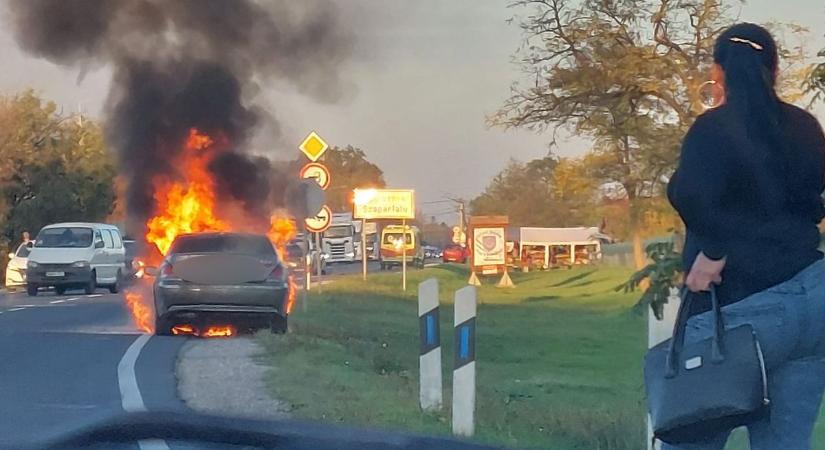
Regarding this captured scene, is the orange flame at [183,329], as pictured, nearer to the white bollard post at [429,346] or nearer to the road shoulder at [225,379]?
the road shoulder at [225,379]

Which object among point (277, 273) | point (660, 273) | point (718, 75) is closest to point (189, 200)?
point (277, 273)

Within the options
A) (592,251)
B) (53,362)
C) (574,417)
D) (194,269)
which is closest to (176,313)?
(194,269)

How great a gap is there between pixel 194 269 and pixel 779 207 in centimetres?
1314

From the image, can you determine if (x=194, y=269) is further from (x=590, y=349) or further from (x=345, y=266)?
(x=345, y=266)

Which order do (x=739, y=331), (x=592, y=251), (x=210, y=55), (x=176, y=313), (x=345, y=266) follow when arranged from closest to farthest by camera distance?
1. (x=739, y=331)
2. (x=176, y=313)
3. (x=210, y=55)
4. (x=592, y=251)
5. (x=345, y=266)

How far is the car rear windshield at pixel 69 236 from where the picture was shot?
2547 cm

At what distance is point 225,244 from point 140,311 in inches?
199

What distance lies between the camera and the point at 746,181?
3453 millimetres

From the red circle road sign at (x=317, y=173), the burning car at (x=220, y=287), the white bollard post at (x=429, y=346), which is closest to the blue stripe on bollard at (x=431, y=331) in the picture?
the white bollard post at (x=429, y=346)

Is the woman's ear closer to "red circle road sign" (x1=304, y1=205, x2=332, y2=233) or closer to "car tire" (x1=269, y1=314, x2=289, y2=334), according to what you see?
"car tire" (x1=269, y1=314, x2=289, y2=334)

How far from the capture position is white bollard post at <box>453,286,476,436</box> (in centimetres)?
795

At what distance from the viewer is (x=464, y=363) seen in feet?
26.4

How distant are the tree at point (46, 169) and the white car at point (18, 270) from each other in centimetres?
459

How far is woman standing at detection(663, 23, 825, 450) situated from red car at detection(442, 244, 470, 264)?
163 feet
